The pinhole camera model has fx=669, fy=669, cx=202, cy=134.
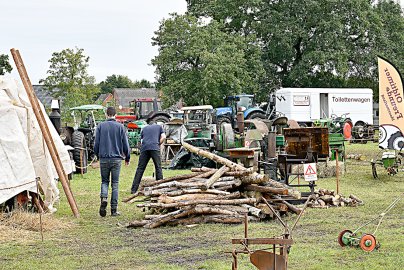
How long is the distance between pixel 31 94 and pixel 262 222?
171 inches

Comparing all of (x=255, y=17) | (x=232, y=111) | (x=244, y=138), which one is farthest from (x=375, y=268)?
(x=255, y=17)

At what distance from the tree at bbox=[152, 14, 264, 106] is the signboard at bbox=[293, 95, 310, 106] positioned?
374cm

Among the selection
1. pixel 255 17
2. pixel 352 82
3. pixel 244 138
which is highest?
pixel 255 17

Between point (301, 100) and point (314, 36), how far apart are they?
7.67 metres

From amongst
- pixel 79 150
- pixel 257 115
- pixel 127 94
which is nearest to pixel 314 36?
pixel 257 115

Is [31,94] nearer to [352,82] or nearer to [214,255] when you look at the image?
[214,255]

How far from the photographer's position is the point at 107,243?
9.12 m

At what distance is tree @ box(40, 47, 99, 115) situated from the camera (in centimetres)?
4203

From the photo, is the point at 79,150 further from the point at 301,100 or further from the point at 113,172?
the point at 301,100

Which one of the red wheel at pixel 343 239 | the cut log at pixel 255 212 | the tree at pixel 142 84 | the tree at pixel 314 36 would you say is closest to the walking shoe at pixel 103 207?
the cut log at pixel 255 212

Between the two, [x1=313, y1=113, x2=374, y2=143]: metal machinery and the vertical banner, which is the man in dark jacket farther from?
[x1=313, y1=113, x2=374, y2=143]: metal machinery

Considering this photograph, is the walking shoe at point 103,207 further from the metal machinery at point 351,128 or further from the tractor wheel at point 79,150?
the metal machinery at point 351,128

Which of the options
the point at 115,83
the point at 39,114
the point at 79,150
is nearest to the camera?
the point at 39,114

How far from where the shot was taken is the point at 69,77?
42.9 meters
